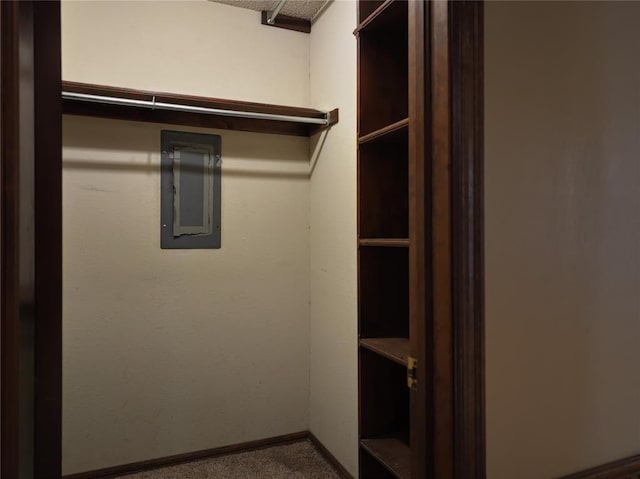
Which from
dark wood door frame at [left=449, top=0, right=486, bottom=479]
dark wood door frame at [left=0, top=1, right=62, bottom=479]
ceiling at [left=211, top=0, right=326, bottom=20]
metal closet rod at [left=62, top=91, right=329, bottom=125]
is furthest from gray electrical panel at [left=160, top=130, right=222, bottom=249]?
dark wood door frame at [left=449, top=0, right=486, bottom=479]

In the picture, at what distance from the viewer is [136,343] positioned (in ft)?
7.33

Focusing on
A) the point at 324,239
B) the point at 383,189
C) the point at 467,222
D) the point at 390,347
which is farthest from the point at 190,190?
the point at 467,222

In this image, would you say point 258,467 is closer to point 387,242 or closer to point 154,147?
point 387,242

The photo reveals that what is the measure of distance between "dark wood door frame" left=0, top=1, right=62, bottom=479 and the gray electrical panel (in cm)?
153

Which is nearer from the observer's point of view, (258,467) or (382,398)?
(382,398)

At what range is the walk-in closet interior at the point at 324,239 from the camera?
857 millimetres

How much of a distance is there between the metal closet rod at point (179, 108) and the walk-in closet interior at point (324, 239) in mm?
13

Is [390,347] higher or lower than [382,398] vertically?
higher

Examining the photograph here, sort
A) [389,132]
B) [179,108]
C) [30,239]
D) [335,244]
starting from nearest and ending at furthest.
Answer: [30,239] < [389,132] < [179,108] < [335,244]

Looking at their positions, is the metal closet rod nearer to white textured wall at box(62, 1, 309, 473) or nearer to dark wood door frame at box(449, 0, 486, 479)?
white textured wall at box(62, 1, 309, 473)

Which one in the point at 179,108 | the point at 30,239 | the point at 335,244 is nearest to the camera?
the point at 30,239

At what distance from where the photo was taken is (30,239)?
75 centimetres

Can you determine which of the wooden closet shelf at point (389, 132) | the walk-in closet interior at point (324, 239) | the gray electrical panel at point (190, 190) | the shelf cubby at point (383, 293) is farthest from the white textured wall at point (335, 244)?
the gray electrical panel at point (190, 190)

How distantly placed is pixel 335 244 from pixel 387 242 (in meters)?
0.74
